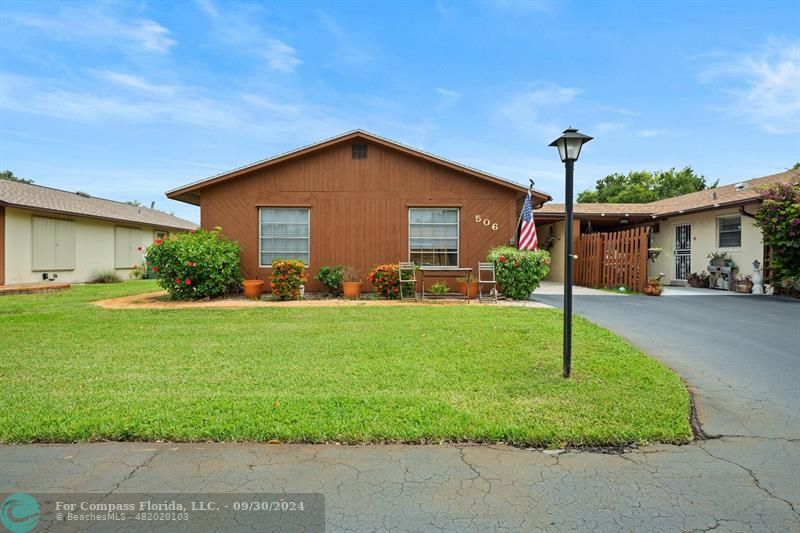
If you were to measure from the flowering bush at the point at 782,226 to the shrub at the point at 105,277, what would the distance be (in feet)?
74.1

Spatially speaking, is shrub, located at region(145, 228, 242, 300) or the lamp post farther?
shrub, located at region(145, 228, 242, 300)

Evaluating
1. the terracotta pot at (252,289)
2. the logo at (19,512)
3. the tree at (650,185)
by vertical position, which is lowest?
the logo at (19,512)

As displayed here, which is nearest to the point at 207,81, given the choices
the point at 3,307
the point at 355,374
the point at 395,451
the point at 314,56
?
the point at 314,56

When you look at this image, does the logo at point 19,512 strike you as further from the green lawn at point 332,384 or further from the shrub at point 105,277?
the shrub at point 105,277

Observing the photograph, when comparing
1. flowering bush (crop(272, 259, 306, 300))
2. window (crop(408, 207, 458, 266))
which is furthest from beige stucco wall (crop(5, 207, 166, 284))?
window (crop(408, 207, 458, 266))

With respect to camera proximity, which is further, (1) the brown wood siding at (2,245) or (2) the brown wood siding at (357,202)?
(1) the brown wood siding at (2,245)

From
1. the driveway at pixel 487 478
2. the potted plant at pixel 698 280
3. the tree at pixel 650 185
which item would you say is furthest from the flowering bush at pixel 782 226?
the tree at pixel 650 185

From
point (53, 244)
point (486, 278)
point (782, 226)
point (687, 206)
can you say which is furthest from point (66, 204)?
point (782, 226)

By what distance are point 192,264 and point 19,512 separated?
8.72m

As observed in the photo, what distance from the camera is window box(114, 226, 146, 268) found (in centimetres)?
1881

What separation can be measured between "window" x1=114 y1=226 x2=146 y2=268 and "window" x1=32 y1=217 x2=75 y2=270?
2454 millimetres

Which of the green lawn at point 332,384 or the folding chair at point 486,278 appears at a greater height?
the folding chair at point 486,278

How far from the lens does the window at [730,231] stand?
541 inches

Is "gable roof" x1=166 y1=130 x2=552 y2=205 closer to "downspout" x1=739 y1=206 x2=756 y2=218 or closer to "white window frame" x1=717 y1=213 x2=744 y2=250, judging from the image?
"downspout" x1=739 y1=206 x2=756 y2=218
